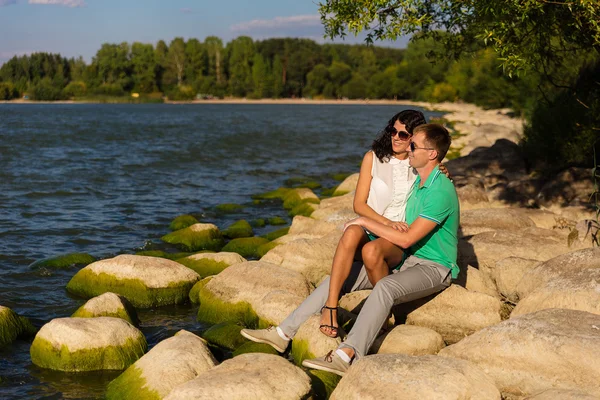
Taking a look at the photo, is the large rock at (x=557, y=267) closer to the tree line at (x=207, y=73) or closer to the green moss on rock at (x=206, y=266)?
the green moss on rock at (x=206, y=266)

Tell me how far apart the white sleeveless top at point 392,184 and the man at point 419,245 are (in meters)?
0.16

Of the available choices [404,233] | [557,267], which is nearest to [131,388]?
[404,233]

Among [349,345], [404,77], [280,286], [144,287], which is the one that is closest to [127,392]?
[349,345]

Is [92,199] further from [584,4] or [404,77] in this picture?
[404,77]

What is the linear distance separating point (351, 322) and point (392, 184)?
153 cm

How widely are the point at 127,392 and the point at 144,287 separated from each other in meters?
3.35

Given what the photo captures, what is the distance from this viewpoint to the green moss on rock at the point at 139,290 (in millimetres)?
9602

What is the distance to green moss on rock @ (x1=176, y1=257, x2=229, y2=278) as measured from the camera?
10.5 metres

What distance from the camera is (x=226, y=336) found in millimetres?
7887

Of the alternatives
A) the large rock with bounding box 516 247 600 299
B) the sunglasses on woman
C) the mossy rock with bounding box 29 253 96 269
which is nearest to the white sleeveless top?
the sunglasses on woman

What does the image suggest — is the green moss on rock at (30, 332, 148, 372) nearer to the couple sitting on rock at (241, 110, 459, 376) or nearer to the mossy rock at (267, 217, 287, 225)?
the couple sitting on rock at (241, 110, 459, 376)

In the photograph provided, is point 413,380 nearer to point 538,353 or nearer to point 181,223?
point 538,353

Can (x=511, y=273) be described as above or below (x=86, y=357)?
above

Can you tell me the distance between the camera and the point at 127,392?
636 cm
